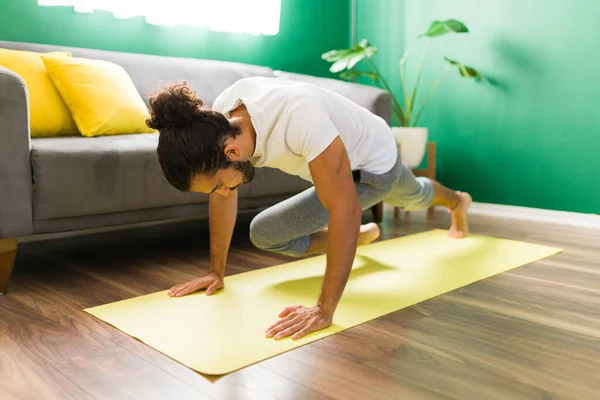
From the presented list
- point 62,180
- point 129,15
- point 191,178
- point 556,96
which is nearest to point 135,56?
point 129,15

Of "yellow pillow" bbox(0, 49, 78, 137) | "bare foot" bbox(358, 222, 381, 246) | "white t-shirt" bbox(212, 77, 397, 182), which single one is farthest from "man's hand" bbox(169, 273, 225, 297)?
"yellow pillow" bbox(0, 49, 78, 137)

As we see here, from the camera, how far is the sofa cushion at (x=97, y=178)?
1.70 meters

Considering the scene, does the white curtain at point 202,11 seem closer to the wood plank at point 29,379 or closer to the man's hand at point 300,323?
the wood plank at point 29,379

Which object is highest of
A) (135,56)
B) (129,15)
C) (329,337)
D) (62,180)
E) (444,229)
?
(129,15)

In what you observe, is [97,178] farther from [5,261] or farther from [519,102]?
[519,102]

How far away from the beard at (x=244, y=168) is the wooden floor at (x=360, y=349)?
42 centimetres

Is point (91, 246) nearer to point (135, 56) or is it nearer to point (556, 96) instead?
point (135, 56)

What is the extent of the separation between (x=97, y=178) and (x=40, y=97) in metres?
0.59

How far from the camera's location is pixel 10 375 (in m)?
1.11

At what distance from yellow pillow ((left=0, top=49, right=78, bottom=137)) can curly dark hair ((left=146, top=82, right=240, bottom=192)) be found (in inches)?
43.4

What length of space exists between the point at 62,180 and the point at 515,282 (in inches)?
57.2

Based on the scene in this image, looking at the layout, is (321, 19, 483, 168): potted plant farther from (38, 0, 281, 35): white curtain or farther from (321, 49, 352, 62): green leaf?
(38, 0, 281, 35): white curtain

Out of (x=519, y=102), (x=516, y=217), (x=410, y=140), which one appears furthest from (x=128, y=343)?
(x=519, y=102)

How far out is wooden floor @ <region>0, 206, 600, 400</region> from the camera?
3.43 ft
